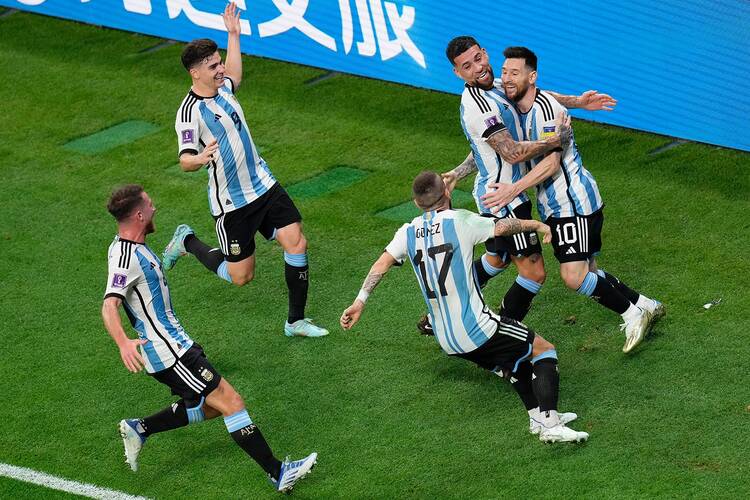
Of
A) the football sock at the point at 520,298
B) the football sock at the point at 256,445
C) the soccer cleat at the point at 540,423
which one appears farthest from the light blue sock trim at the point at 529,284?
the football sock at the point at 256,445

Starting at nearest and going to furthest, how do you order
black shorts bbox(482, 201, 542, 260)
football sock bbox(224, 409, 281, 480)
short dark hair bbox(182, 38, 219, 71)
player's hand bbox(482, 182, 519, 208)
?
football sock bbox(224, 409, 281, 480), player's hand bbox(482, 182, 519, 208), black shorts bbox(482, 201, 542, 260), short dark hair bbox(182, 38, 219, 71)

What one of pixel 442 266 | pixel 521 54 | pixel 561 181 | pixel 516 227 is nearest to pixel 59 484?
pixel 442 266

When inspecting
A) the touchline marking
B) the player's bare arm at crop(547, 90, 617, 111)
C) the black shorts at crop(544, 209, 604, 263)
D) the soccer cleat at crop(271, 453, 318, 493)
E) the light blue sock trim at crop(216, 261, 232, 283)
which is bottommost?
the touchline marking

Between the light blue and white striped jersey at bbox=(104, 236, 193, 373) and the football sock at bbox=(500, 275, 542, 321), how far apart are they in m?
2.54

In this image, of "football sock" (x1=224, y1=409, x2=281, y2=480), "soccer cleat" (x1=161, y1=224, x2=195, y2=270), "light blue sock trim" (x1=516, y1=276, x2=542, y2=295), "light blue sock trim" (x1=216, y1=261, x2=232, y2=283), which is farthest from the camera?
"soccer cleat" (x1=161, y1=224, x2=195, y2=270)

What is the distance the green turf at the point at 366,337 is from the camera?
7.85 m

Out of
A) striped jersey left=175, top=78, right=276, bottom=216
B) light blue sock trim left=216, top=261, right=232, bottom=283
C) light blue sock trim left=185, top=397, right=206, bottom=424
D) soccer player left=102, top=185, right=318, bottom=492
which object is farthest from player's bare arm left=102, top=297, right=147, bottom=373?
light blue sock trim left=216, top=261, right=232, bottom=283

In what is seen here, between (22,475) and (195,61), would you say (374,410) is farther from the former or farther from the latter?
(195,61)

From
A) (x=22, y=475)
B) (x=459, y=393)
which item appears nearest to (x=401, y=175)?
(x=459, y=393)

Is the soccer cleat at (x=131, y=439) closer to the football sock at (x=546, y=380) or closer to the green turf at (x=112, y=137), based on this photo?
the football sock at (x=546, y=380)

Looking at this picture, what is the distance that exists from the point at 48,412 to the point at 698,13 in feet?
22.7

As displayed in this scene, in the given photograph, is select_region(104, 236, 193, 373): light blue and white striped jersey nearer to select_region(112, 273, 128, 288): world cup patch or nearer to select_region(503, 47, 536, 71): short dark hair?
select_region(112, 273, 128, 288): world cup patch

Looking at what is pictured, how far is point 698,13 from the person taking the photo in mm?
11414

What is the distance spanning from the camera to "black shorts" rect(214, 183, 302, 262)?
31.8 ft
